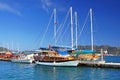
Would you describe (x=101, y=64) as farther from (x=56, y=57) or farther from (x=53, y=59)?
(x=53, y=59)

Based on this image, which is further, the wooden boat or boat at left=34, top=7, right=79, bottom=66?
boat at left=34, top=7, right=79, bottom=66

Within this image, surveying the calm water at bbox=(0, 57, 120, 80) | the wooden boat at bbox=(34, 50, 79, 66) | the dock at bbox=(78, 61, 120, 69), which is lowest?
the calm water at bbox=(0, 57, 120, 80)

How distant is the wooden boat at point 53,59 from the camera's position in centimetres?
6494

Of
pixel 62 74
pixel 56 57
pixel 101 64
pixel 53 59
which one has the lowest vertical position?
pixel 62 74

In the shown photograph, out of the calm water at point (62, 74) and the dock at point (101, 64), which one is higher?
the dock at point (101, 64)

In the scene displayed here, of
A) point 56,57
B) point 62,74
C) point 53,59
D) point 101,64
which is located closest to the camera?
point 62,74

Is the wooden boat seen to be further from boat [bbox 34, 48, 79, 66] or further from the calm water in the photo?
the calm water

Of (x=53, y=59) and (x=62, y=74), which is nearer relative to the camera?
(x=62, y=74)

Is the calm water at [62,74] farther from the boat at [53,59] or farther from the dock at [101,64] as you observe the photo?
the boat at [53,59]

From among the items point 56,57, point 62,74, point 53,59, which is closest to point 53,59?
point 53,59

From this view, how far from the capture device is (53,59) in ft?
224

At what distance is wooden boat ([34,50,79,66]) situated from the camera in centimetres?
6494

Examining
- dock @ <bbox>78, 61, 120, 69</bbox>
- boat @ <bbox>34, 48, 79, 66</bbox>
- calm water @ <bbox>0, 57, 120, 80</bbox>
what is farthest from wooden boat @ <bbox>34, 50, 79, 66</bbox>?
calm water @ <bbox>0, 57, 120, 80</bbox>

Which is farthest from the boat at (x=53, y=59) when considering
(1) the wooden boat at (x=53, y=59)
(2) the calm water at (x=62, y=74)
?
(2) the calm water at (x=62, y=74)
